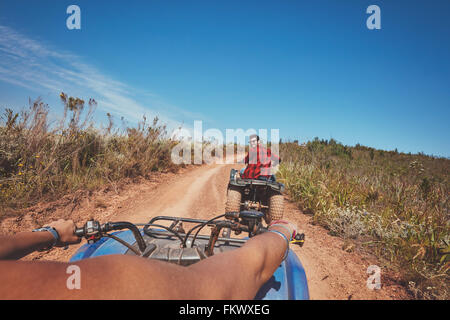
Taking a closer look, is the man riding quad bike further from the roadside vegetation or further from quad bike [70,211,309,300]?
quad bike [70,211,309,300]

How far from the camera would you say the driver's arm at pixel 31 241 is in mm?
1241

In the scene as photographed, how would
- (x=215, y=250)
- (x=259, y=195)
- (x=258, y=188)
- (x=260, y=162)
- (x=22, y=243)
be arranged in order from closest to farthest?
(x=22, y=243)
(x=215, y=250)
(x=258, y=188)
(x=260, y=162)
(x=259, y=195)

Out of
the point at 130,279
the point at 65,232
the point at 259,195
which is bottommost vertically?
the point at 259,195

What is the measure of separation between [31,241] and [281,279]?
168cm

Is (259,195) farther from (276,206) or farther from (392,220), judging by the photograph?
(392,220)

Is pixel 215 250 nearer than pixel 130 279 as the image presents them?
No

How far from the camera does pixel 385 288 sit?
3.05m

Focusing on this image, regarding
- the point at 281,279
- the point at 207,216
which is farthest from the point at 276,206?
the point at 281,279

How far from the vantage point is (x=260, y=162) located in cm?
466

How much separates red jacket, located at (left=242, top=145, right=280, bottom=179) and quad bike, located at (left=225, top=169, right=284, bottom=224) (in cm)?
27

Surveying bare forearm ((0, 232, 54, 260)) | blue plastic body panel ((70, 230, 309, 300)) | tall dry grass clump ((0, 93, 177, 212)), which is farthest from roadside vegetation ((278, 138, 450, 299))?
tall dry grass clump ((0, 93, 177, 212))

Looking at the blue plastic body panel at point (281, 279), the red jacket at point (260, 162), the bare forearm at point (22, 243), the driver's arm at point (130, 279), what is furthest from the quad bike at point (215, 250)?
the red jacket at point (260, 162)
